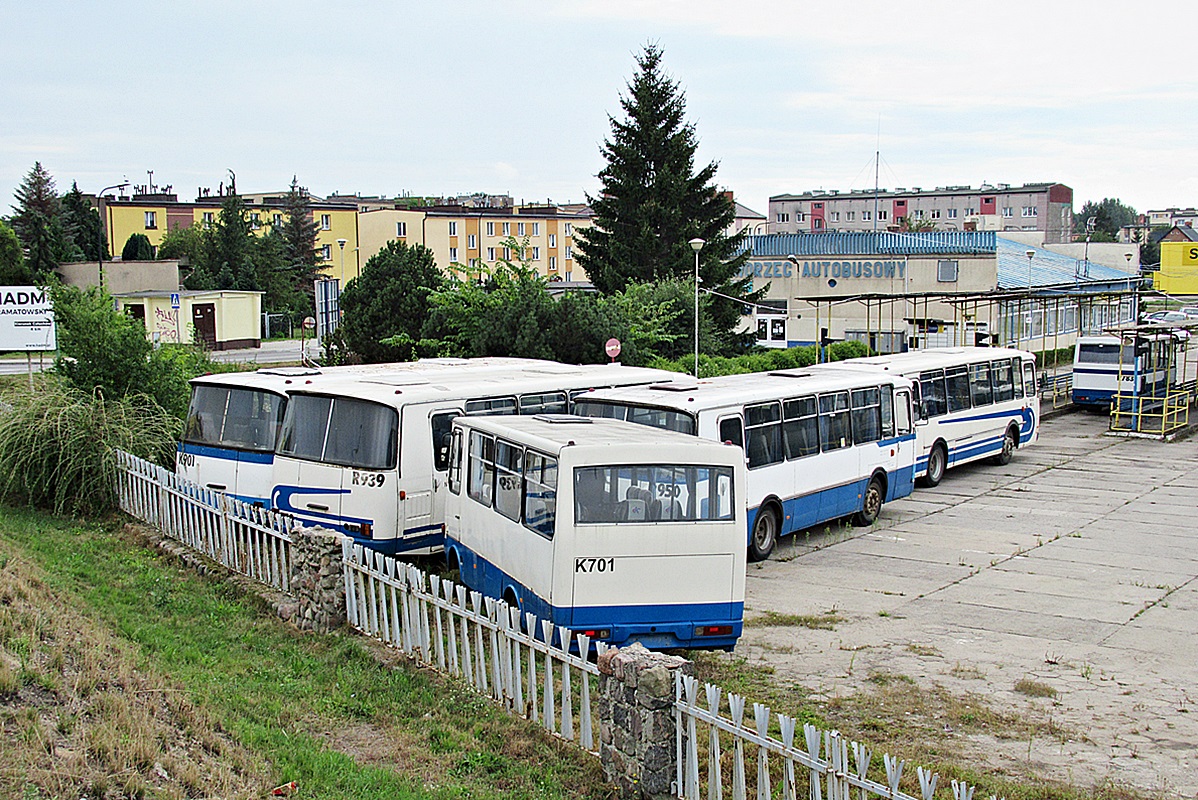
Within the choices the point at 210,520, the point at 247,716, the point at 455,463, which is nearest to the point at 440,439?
the point at 455,463

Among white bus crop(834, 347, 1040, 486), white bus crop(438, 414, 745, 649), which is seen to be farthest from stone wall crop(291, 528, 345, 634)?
white bus crop(834, 347, 1040, 486)

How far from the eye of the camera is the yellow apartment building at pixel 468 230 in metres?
81.2

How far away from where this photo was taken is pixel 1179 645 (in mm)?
11836

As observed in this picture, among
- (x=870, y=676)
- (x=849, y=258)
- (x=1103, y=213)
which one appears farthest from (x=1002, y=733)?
(x=1103, y=213)

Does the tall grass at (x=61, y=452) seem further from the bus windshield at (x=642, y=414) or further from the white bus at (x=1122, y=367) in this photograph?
the white bus at (x=1122, y=367)

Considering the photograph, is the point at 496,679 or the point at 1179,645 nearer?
the point at 496,679

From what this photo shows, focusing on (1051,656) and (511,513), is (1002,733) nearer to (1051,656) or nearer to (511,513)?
(1051,656)

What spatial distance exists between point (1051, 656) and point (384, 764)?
700 cm

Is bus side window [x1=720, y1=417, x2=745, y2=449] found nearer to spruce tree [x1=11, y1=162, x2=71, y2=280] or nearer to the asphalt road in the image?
the asphalt road

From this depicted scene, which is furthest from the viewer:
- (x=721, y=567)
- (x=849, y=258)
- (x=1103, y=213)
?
(x=1103, y=213)

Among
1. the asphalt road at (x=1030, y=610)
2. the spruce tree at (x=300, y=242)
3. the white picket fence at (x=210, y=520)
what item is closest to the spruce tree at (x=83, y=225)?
the spruce tree at (x=300, y=242)

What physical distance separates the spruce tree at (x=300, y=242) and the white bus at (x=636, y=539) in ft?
246

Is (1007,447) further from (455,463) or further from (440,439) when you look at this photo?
(455,463)

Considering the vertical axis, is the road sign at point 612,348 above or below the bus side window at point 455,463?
above
